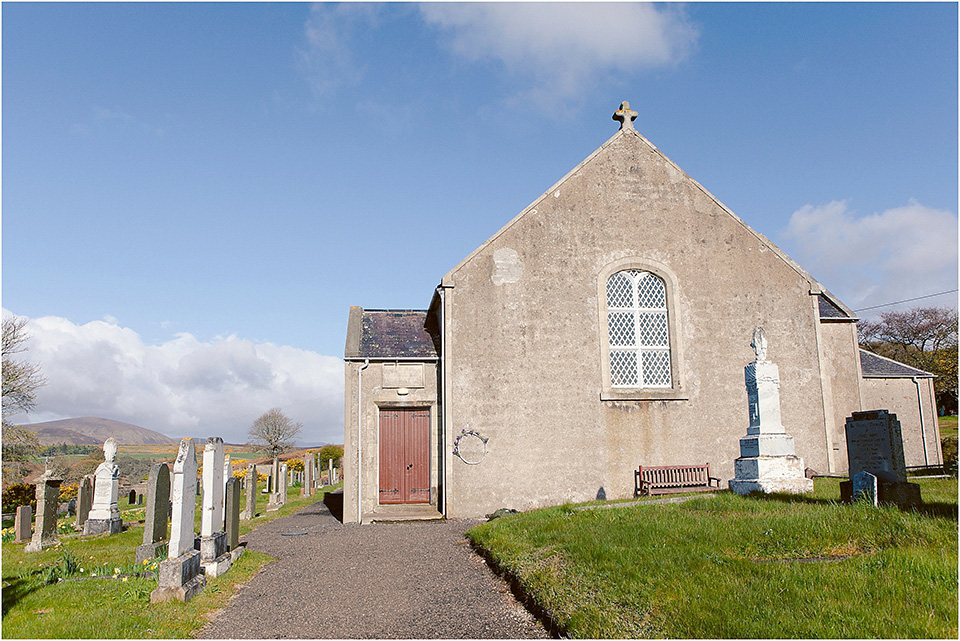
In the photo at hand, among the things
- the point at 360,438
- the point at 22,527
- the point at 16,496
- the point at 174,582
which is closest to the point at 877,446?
the point at 174,582

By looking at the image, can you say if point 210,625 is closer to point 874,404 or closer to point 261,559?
point 261,559

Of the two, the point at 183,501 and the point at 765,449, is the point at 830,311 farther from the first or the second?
the point at 183,501

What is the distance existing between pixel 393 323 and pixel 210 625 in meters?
12.9

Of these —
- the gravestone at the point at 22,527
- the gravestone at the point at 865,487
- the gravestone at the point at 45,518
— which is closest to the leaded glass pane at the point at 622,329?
the gravestone at the point at 865,487

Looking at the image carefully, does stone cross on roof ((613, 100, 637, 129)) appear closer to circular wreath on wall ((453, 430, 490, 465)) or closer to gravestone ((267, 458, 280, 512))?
circular wreath on wall ((453, 430, 490, 465))

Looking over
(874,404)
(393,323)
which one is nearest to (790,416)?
(874,404)

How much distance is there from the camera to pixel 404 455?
17781 mm

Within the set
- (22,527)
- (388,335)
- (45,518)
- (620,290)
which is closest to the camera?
(45,518)

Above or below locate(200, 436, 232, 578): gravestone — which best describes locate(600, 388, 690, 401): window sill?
above

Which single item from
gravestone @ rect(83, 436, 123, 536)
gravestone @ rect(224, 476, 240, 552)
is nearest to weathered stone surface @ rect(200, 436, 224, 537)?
gravestone @ rect(224, 476, 240, 552)

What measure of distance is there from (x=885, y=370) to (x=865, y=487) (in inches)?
617

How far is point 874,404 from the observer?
69.3ft

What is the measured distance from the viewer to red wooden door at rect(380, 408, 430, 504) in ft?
57.8

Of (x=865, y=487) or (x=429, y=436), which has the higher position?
(x=429, y=436)
